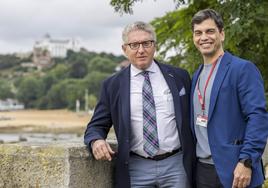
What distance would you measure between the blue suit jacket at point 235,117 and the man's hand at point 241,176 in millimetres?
43

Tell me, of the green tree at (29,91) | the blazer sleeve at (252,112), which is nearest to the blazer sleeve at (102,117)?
the blazer sleeve at (252,112)

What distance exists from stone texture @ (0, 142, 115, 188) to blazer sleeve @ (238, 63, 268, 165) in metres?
0.89

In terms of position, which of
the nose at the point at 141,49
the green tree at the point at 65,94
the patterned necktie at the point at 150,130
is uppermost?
the nose at the point at 141,49

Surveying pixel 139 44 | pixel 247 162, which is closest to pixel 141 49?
pixel 139 44

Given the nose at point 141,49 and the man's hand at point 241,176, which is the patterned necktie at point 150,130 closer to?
the nose at point 141,49

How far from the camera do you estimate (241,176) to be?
289cm

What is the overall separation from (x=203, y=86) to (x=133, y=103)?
424 millimetres

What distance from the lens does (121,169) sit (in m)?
3.27

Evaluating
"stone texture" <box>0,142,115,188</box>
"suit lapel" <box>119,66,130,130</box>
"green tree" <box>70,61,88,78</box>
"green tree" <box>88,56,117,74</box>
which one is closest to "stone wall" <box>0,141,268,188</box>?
"stone texture" <box>0,142,115,188</box>

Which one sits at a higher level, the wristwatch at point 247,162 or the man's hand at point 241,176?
the wristwatch at point 247,162

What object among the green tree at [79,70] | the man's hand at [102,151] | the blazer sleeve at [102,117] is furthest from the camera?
the green tree at [79,70]

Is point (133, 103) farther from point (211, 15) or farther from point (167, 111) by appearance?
point (211, 15)

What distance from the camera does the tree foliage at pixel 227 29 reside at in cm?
554

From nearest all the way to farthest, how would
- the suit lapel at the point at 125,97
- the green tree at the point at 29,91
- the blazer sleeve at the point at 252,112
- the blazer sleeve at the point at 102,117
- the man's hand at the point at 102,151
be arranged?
1. the blazer sleeve at the point at 252,112
2. the man's hand at the point at 102,151
3. the suit lapel at the point at 125,97
4. the blazer sleeve at the point at 102,117
5. the green tree at the point at 29,91
